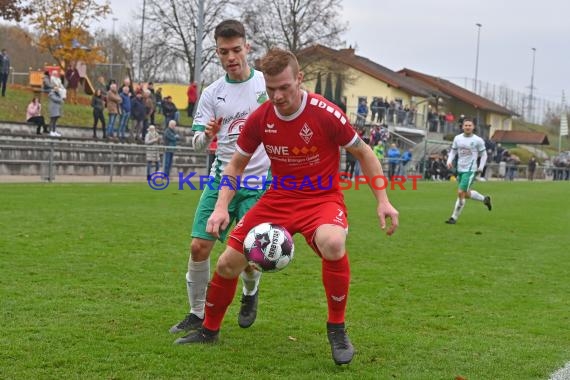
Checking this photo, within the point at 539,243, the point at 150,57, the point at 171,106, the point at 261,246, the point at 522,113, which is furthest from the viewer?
the point at 522,113

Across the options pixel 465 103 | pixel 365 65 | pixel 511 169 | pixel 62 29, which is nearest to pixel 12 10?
pixel 62 29

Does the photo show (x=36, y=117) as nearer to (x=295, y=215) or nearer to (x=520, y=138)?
(x=295, y=215)

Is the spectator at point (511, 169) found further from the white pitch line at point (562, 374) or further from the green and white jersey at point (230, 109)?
the white pitch line at point (562, 374)

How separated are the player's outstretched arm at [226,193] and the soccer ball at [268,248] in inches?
11.0

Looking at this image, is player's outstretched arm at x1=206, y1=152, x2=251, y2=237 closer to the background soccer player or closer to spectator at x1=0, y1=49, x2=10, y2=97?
the background soccer player

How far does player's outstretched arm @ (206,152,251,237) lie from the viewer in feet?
18.6

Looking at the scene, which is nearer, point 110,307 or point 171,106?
point 110,307

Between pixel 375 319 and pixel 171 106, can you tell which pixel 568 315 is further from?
pixel 171 106

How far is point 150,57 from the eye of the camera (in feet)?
198

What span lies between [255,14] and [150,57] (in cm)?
912

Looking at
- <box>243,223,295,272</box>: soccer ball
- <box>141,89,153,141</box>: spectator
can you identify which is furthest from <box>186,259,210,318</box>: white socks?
<box>141,89,153,141</box>: spectator

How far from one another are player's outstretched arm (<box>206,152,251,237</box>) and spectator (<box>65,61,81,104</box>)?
99.3ft

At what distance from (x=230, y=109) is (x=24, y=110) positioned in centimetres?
2723

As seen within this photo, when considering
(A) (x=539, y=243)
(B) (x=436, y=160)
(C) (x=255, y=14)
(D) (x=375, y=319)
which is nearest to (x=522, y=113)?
(C) (x=255, y=14)
